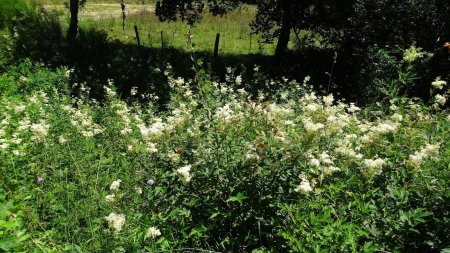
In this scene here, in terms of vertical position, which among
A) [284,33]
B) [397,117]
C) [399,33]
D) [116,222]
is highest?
[399,33]

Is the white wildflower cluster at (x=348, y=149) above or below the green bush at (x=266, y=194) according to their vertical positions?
above

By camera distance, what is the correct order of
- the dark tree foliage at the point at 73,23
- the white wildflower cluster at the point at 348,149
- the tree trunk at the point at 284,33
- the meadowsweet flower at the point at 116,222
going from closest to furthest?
the meadowsweet flower at the point at 116,222 < the white wildflower cluster at the point at 348,149 < the tree trunk at the point at 284,33 < the dark tree foliage at the point at 73,23

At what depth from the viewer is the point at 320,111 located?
142 inches

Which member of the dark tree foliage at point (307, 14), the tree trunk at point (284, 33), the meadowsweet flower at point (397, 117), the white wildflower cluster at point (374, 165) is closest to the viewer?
the white wildflower cluster at point (374, 165)

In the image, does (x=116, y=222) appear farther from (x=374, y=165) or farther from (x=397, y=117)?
(x=397, y=117)

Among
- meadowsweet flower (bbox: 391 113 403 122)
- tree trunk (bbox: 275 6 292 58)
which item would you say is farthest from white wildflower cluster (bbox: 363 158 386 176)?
tree trunk (bbox: 275 6 292 58)

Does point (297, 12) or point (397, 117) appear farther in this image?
point (297, 12)

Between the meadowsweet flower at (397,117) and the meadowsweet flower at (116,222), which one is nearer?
the meadowsweet flower at (116,222)

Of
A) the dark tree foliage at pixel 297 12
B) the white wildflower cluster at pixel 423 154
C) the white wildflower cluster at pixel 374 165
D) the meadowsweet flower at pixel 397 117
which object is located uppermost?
the dark tree foliage at pixel 297 12

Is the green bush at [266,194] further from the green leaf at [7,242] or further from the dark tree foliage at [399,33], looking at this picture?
the dark tree foliage at [399,33]

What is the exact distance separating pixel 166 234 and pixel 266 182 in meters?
0.93

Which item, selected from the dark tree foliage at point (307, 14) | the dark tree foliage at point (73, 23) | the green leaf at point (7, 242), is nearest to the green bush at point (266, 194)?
the green leaf at point (7, 242)

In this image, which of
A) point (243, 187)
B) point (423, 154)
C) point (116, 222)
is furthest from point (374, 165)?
point (116, 222)

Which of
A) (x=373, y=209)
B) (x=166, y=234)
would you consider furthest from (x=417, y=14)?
(x=166, y=234)
